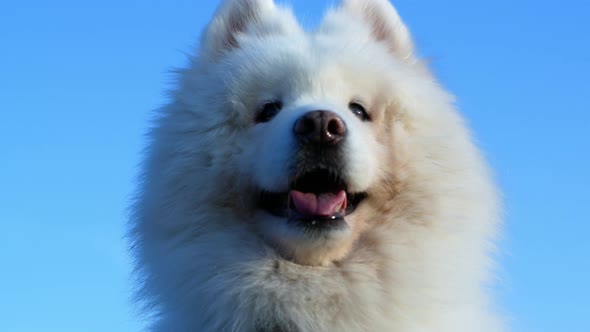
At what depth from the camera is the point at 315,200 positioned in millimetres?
5715

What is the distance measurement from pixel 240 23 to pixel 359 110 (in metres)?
1.47

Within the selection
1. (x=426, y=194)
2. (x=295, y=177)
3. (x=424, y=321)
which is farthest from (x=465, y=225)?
(x=295, y=177)

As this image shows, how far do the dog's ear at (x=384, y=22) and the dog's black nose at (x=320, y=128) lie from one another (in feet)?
4.92

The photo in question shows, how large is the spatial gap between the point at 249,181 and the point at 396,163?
954 millimetres

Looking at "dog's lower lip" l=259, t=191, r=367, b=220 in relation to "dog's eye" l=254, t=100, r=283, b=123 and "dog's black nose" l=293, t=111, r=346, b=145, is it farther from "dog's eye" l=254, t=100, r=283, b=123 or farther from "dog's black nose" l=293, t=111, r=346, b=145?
"dog's eye" l=254, t=100, r=283, b=123

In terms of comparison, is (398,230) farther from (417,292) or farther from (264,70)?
(264,70)

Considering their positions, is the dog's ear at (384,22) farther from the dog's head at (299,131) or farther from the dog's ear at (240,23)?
the dog's ear at (240,23)

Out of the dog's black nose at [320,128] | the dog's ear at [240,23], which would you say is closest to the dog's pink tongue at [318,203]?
the dog's black nose at [320,128]

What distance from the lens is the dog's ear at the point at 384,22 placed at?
686cm

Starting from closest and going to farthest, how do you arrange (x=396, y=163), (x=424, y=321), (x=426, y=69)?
(x=424, y=321) → (x=396, y=163) → (x=426, y=69)

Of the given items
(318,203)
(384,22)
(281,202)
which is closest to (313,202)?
(318,203)

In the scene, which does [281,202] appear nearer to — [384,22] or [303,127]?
[303,127]

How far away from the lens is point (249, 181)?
5793 millimetres

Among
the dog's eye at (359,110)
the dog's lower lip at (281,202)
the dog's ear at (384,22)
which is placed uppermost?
the dog's ear at (384,22)
